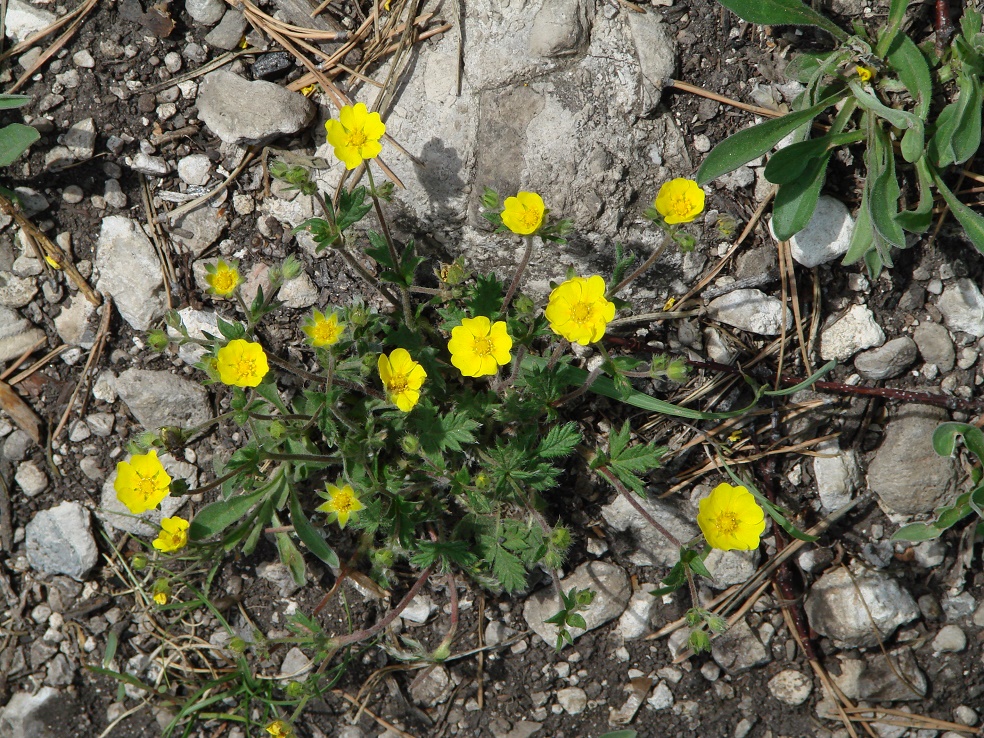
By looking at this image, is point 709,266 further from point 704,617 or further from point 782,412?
point 704,617

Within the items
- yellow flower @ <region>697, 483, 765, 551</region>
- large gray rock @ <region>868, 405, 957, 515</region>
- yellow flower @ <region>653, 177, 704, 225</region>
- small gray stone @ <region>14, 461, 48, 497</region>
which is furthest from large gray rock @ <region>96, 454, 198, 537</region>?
large gray rock @ <region>868, 405, 957, 515</region>

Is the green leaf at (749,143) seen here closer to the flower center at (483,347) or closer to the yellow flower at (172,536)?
the flower center at (483,347)

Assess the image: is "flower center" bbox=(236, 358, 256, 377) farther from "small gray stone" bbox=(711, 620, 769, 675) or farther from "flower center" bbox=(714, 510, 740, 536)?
"small gray stone" bbox=(711, 620, 769, 675)

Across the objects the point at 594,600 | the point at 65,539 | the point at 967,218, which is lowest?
the point at 594,600

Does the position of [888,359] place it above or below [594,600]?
above

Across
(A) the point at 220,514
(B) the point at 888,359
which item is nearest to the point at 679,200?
(B) the point at 888,359

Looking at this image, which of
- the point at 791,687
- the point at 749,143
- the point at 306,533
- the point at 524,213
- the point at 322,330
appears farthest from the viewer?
the point at 791,687

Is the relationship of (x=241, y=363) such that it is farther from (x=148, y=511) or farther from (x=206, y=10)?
(x=206, y=10)
